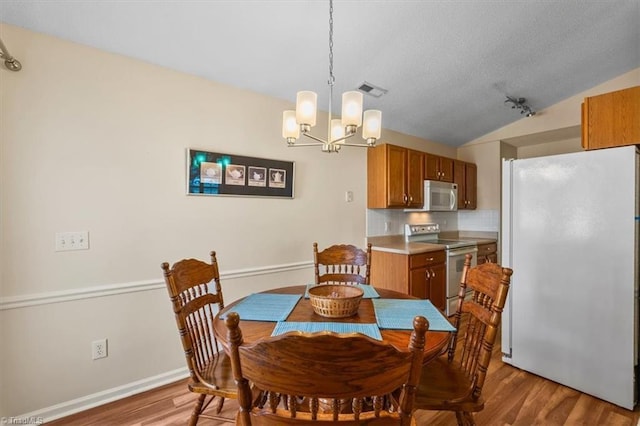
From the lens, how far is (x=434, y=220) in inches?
176

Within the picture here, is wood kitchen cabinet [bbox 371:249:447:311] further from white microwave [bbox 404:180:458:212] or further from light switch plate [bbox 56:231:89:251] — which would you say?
light switch plate [bbox 56:231:89:251]

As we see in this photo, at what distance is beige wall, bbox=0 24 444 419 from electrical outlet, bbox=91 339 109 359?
3 centimetres

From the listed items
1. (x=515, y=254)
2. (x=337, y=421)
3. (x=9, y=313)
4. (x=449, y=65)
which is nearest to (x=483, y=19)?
(x=449, y=65)

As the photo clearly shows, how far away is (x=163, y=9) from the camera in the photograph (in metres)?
1.75

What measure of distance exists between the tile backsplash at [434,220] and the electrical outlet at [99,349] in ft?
8.65

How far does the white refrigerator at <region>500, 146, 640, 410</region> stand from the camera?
6.20 ft

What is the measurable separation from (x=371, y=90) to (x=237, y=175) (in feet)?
5.15

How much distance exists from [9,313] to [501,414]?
9.95 feet

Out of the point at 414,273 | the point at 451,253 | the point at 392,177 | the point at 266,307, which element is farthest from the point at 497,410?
the point at 392,177

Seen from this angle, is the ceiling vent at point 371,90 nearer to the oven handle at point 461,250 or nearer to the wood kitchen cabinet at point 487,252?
the oven handle at point 461,250

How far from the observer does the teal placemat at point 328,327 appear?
1196mm

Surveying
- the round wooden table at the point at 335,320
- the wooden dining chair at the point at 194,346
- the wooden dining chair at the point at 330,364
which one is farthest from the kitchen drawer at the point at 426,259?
the wooden dining chair at the point at 330,364

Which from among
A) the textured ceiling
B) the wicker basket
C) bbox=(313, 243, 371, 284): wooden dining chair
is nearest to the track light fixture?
the textured ceiling

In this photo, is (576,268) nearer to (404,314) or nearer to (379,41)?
→ (404,314)
